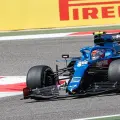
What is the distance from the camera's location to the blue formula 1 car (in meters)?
9.47

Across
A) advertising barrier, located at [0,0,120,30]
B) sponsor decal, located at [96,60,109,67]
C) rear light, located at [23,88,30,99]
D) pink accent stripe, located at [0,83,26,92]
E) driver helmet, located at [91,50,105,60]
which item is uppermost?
advertising barrier, located at [0,0,120,30]

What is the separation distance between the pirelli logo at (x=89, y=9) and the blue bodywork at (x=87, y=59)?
1085 cm

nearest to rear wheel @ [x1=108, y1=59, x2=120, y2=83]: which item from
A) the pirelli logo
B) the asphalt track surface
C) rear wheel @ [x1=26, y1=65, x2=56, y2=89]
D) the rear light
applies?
the asphalt track surface

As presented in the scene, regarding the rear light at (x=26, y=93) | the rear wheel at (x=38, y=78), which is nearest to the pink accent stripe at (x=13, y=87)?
the rear wheel at (x=38, y=78)

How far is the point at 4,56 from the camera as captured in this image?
15.9m

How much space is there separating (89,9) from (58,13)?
117 cm

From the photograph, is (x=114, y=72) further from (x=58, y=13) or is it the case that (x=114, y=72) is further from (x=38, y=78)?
(x=58, y=13)

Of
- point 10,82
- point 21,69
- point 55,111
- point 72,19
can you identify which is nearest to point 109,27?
point 72,19

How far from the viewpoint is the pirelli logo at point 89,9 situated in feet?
70.0

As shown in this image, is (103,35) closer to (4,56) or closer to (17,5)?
(4,56)

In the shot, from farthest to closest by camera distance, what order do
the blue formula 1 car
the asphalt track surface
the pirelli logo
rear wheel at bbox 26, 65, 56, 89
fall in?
the pirelli logo, rear wheel at bbox 26, 65, 56, 89, the blue formula 1 car, the asphalt track surface

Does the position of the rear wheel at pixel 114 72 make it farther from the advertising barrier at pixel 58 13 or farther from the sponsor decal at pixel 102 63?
the advertising barrier at pixel 58 13

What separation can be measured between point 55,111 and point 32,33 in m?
12.8

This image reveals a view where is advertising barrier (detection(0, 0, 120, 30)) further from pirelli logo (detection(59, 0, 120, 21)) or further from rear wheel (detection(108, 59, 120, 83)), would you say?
rear wheel (detection(108, 59, 120, 83))
